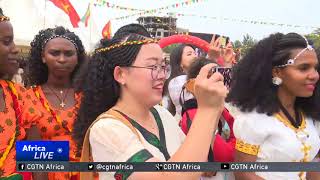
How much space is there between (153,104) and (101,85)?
0.59 feet

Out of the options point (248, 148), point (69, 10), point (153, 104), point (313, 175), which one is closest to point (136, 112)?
point (153, 104)

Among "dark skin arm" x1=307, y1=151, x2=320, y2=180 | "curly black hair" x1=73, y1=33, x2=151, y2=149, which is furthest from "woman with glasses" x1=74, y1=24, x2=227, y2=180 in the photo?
"dark skin arm" x1=307, y1=151, x2=320, y2=180

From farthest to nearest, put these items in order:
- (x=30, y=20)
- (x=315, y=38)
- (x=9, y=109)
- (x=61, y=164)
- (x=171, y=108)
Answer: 1. (x=171, y=108)
2. (x=30, y=20)
3. (x=315, y=38)
4. (x=9, y=109)
5. (x=61, y=164)

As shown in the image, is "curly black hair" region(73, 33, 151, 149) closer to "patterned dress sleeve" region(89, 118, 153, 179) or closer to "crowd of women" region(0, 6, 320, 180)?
"crowd of women" region(0, 6, 320, 180)

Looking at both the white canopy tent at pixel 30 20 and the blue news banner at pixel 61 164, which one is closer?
the blue news banner at pixel 61 164

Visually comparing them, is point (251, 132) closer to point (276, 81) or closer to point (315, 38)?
point (276, 81)

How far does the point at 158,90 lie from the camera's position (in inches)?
43.6

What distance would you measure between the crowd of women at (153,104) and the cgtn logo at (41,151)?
6 cm

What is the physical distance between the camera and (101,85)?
3.92 feet

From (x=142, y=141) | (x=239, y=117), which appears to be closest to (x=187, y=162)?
(x=142, y=141)

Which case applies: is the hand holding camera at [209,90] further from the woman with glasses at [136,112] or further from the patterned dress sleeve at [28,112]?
the patterned dress sleeve at [28,112]

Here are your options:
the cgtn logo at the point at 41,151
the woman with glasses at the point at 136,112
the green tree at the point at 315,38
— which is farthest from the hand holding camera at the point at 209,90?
the green tree at the point at 315,38

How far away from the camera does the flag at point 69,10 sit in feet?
9.50

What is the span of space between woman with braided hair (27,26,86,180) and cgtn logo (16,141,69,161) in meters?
0.51
